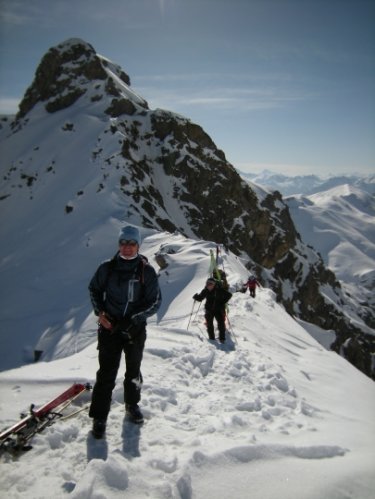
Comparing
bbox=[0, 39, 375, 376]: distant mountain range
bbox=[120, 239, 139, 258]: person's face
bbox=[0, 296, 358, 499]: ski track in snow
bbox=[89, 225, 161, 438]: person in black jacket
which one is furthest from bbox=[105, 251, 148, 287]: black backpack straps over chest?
bbox=[0, 39, 375, 376]: distant mountain range

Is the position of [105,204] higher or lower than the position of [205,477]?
higher

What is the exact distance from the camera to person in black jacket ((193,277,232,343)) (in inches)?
404

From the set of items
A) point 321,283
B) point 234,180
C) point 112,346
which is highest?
point 234,180

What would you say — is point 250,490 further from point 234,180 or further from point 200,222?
point 234,180

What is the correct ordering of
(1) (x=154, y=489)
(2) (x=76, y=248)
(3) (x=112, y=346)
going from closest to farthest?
1. (1) (x=154, y=489)
2. (3) (x=112, y=346)
3. (2) (x=76, y=248)

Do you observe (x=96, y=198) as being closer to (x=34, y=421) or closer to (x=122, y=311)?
(x=122, y=311)

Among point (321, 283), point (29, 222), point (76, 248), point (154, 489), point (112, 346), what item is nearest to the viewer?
point (154, 489)

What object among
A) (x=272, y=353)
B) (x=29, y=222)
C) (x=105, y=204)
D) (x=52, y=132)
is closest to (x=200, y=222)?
(x=105, y=204)

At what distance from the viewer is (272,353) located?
1035 centimetres

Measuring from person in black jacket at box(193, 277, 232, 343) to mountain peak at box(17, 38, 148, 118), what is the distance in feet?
187

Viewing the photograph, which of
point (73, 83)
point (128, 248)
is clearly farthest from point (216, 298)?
point (73, 83)

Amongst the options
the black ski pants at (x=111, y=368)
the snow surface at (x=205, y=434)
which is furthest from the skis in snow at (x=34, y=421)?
the black ski pants at (x=111, y=368)

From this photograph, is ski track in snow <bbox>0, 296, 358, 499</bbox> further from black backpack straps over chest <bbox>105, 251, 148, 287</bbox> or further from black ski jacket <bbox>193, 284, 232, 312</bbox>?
black ski jacket <bbox>193, 284, 232, 312</bbox>

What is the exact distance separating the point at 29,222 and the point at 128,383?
43.4m
